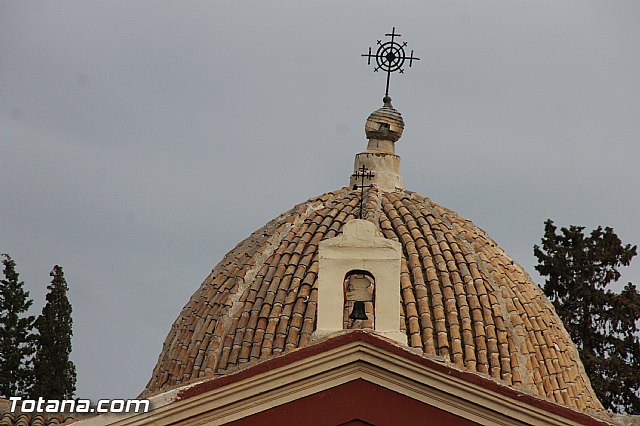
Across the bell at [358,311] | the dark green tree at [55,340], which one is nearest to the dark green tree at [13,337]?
the dark green tree at [55,340]

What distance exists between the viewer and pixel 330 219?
16.4 m

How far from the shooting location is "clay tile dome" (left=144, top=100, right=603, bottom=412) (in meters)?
15.1

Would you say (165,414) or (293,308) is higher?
(293,308)

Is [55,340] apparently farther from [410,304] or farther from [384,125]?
[410,304]

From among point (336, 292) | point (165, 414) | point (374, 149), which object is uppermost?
point (374, 149)

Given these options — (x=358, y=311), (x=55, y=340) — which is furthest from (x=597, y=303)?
(x=358, y=311)

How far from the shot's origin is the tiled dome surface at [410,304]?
49.6 feet

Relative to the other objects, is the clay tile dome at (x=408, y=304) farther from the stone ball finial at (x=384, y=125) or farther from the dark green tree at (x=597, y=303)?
the dark green tree at (x=597, y=303)

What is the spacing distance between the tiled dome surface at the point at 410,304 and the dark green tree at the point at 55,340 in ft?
23.0

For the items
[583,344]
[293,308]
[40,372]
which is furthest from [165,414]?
[583,344]

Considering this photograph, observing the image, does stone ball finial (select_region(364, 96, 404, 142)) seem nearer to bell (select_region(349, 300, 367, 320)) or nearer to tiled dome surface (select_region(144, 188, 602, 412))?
tiled dome surface (select_region(144, 188, 602, 412))

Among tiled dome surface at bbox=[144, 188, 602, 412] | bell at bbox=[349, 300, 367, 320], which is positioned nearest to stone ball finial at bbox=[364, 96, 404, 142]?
tiled dome surface at bbox=[144, 188, 602, 412]

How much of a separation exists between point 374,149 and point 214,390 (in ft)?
25.5

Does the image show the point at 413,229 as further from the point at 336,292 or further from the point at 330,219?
the point at 336,292
